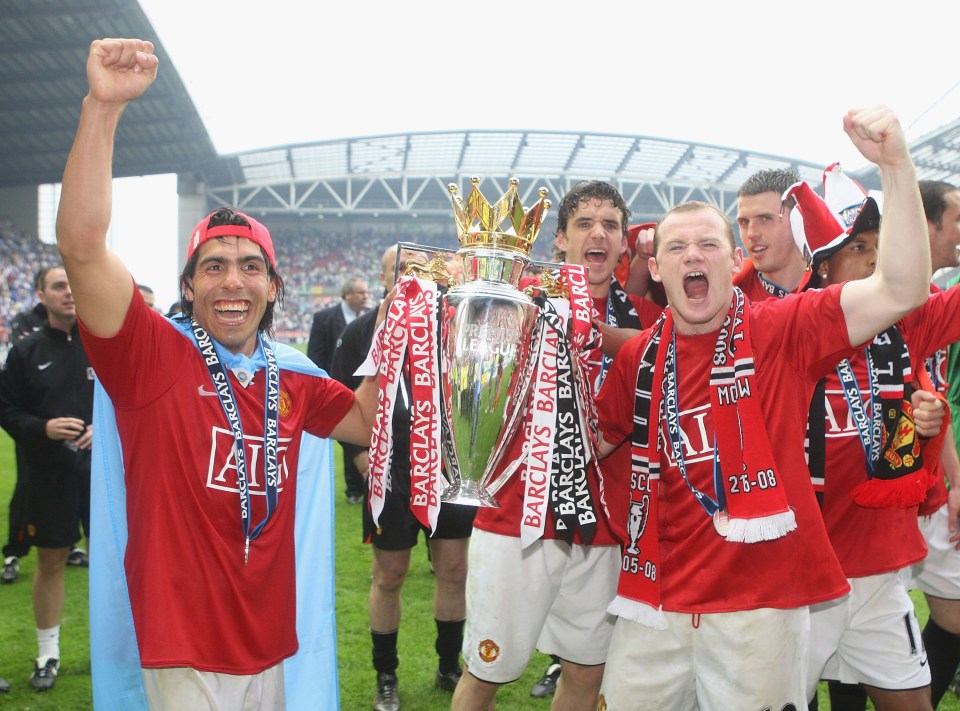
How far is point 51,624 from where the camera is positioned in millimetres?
4305

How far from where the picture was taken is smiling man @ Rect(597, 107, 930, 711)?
2162 mm

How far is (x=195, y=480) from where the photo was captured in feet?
7.36

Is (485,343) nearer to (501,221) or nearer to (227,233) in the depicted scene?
(501,221)

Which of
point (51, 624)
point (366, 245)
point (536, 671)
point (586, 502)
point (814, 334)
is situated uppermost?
point (366, 245)

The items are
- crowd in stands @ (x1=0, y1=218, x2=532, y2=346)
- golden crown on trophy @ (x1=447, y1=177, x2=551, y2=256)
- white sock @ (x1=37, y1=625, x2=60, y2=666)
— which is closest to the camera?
golden crown on trophy @ (x1=447, y1=177, x2=551, y2=256)

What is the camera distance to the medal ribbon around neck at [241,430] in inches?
88.9

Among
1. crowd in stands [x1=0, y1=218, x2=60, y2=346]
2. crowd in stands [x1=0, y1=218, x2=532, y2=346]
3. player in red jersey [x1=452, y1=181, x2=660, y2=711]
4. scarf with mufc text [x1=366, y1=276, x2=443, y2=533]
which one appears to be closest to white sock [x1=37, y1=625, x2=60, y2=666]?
player in red jersey [x1=452, y1=181, x2=660, y2=711]

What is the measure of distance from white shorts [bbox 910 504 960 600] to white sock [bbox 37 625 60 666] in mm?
4166

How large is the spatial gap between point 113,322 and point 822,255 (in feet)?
6.95

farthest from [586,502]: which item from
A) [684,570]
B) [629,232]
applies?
[629,232]

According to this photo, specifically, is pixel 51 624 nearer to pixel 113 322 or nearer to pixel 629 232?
pixel 113 322

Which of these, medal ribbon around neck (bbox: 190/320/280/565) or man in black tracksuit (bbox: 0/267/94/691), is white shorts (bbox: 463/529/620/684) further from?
man in black tracksuit (bbox: 0/267/94/691)

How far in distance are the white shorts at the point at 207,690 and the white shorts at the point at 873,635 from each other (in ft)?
5.68

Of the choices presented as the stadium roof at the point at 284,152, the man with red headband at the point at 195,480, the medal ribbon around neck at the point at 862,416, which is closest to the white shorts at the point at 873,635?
the medal ribbon around neck at the point at 862,416
